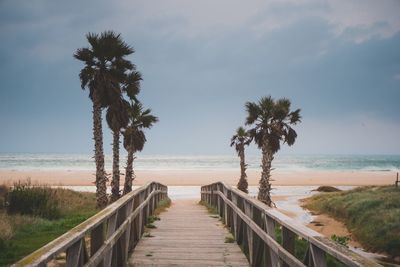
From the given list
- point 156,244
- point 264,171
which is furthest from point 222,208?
point 264,171

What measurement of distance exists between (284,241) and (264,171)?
21.7 meters

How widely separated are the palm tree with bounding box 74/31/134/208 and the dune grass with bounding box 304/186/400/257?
510 inches

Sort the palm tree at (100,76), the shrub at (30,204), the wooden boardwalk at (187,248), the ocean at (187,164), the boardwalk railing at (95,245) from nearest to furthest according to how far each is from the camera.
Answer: the boardwalk railing at (95,245) → the wooden boardwalk at (187,248) → the shrub at (30,204) → the palm tree at (100,76) → the ocean at (187,164)

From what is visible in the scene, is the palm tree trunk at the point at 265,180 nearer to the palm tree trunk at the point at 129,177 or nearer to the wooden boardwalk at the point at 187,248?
the palm tree trunk at the point at 129,177

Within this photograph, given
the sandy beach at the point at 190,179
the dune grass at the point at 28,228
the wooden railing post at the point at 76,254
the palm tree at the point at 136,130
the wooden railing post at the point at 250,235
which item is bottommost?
the sandy beach at the point at 190,179

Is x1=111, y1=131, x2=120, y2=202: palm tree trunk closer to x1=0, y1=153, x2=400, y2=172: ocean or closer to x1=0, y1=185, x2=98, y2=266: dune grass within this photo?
x1=0, y1=185, x2=98, y2=266: dune grass

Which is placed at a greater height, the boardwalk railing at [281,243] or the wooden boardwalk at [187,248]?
the boardwalk railing at [281,243]

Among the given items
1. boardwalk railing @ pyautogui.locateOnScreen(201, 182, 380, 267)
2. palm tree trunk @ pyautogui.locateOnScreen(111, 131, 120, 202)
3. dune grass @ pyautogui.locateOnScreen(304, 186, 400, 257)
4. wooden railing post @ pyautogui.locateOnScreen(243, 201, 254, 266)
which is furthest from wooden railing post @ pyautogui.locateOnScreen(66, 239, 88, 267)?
palm tree trunk @ pyautogui.locateOnScreen(111, 131, 120, 202)

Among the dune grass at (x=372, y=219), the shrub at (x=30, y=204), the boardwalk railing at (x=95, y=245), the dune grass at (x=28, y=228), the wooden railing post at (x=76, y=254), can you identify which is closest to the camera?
the boardwalk railing at (x=95, y=245)

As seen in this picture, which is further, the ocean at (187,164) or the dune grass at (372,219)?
the ocean at (187,164)

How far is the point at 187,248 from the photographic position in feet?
25.6

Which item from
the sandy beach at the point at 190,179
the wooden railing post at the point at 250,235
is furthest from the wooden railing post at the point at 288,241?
the sandy beach at the point at 190,179

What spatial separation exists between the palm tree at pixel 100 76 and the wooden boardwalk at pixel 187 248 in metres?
10.0

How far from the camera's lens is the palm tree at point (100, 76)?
19.8 m
